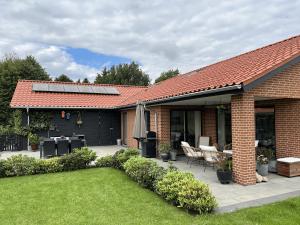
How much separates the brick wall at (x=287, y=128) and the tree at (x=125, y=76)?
3853cm

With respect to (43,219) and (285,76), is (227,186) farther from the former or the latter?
(43,219)

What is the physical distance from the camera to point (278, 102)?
9438 millimetres

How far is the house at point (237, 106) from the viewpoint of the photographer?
24.8ft

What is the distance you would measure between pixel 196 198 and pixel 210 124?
8.05 metres

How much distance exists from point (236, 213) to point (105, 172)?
5.56 m

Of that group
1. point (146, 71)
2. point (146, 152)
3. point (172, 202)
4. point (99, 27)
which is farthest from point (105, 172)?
point (146, 71)

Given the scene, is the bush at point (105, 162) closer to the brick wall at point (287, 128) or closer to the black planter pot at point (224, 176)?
the black planter pot at point (224, 176)

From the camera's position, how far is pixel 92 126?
18766mm

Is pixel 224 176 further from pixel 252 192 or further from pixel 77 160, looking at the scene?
pixel 77 160

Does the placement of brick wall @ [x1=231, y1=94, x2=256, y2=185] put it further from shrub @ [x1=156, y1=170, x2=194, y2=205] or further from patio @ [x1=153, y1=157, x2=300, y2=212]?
shrub @ [x1=156, y1=170, x2=194, y2=205]

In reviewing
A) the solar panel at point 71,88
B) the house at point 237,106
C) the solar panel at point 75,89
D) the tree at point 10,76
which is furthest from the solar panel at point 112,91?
the tree at point 10,76

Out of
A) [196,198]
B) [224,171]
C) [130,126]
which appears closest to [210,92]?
[224,171]

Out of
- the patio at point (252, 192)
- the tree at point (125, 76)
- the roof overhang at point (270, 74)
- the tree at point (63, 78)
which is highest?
the tree at point (125, 76)

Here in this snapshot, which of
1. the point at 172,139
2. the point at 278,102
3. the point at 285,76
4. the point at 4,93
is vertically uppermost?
the point at 4,93
